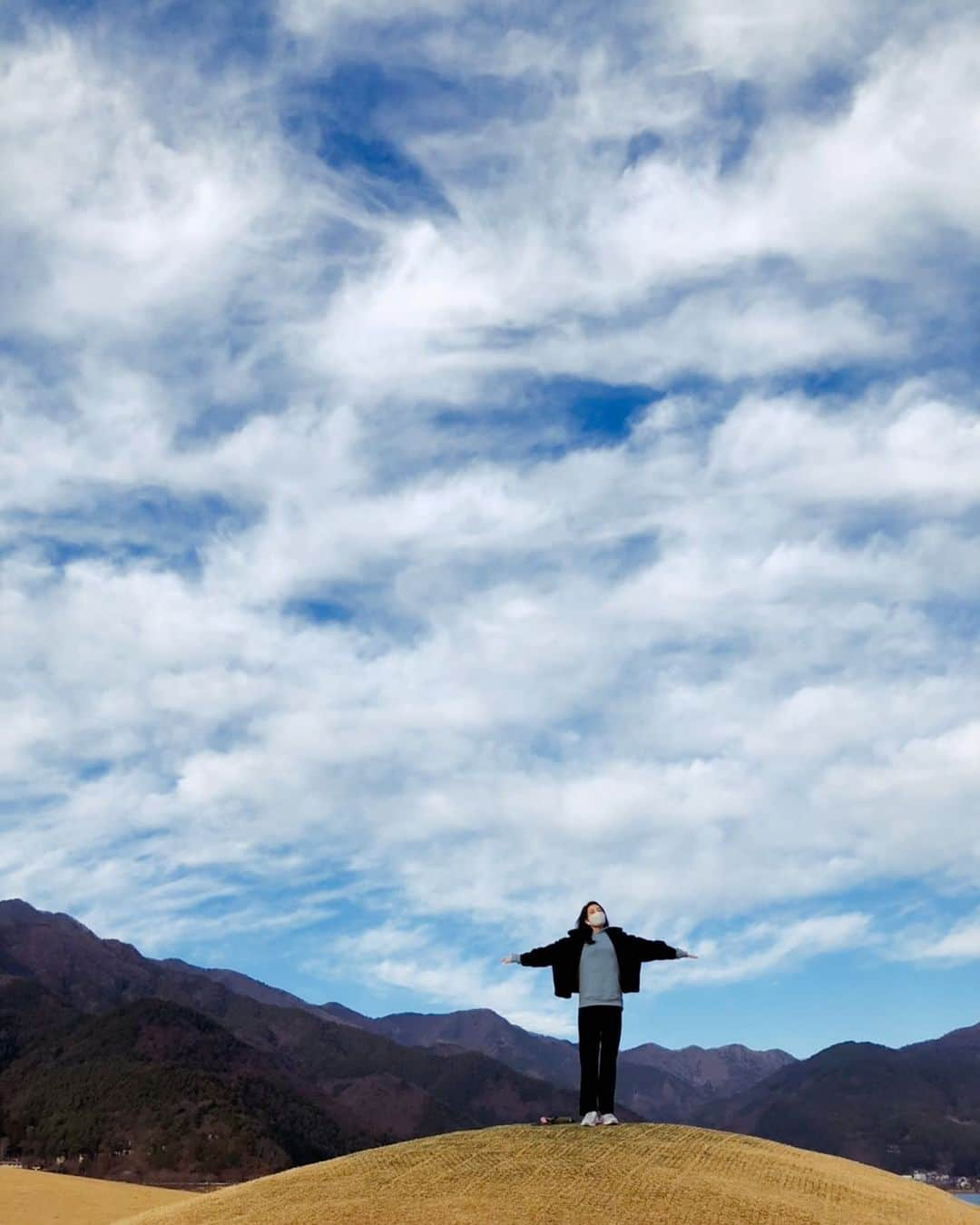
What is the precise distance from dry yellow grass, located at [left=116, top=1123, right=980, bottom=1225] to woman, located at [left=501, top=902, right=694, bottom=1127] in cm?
87

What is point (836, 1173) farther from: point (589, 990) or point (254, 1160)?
point (254, 1160)

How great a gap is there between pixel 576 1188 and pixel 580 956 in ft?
14.7

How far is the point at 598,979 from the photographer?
20.8m

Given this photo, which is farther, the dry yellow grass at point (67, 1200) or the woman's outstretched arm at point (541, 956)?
the dry yellow grass at point (67, 1200)

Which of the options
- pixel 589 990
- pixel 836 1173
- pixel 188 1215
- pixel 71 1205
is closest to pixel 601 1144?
pixel 589 990

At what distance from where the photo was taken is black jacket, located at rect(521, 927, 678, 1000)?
21.0 metres

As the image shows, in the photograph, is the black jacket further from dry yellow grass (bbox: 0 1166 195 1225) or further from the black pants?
dry yellow grass (bbox: 0 1166 195 1225)

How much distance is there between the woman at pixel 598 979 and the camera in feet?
68.4

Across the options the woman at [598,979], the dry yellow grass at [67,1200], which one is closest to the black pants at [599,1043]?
the woman at [598,979]

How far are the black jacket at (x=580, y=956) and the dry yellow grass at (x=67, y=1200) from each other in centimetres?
1724

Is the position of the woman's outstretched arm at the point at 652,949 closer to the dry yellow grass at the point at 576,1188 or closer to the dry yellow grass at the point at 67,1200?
the dry yellow grass at the point at 576,1188

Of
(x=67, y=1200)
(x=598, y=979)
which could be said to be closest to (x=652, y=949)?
(x=598, y=979)

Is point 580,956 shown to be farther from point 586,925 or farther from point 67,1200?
point 67,1200

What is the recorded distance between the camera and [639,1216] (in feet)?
53.4
